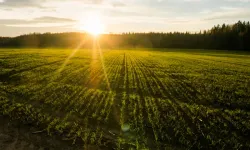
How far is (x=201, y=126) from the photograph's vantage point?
11.4 metres

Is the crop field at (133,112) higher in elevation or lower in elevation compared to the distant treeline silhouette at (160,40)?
lower

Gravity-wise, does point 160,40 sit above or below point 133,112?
above

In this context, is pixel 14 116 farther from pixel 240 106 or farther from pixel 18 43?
pixel 18 43

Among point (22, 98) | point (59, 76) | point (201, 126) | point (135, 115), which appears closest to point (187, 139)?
point (201, 126)

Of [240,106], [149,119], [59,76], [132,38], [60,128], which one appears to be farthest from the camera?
[132,38]

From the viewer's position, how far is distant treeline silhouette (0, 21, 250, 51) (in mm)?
113375

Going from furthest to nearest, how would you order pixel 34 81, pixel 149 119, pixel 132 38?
pixel 132 38 → pixel 34 81 → pixel 149 119

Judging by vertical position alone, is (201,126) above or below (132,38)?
below

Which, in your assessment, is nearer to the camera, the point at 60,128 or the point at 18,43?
the point at 60,128

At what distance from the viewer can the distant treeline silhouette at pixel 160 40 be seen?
113375 mm

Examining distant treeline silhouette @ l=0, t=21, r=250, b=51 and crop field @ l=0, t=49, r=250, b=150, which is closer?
→ crop field @ l=0, t=49, r=250, b=150

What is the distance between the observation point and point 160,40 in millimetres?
146500

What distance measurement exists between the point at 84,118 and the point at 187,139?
15.4 feet

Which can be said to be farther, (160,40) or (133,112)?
(160,40)
